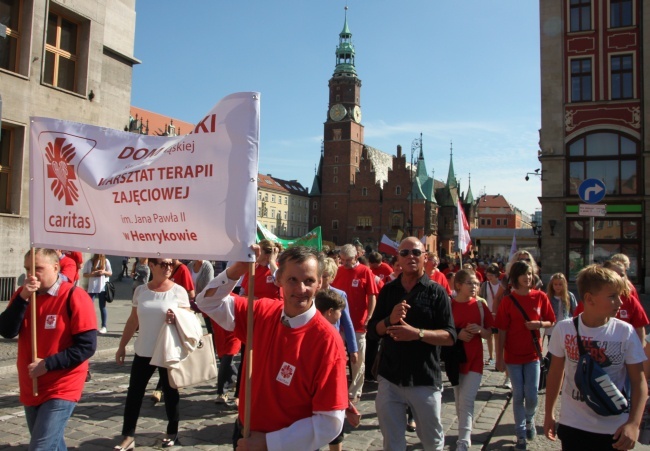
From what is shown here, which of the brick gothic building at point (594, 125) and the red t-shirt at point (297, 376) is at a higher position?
the brick gothic building at point (594, 125)

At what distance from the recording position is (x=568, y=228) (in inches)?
1053

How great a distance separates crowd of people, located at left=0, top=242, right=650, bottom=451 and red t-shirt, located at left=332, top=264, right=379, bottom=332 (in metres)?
1.52

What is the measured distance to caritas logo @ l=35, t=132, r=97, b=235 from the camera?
3910 millimetres

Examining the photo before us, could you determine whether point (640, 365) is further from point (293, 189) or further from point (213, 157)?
→ point (293, 189)

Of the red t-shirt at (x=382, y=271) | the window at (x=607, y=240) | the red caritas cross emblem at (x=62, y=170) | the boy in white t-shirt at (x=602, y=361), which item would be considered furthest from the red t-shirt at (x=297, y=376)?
the window at (x=607, y=240)

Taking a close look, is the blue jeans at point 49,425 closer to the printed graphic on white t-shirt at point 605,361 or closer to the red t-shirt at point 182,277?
the printed graphic on white t-shirt at point 605,361

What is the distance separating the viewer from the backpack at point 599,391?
3344mm

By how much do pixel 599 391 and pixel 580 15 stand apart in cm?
2834

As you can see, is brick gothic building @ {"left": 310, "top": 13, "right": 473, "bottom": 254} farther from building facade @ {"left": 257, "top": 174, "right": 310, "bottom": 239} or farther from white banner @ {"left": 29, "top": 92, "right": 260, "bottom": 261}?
white banner @ {"left": 29, "top": 92, "right": 260, "bottom": 261}

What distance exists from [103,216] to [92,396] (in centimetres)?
435

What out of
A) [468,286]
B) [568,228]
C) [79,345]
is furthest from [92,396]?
[568,228]

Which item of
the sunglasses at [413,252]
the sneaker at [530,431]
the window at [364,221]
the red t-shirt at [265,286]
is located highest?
the window at [364,221]

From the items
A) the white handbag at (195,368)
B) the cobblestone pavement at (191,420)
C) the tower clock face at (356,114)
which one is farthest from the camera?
the tower clock face at (356,114)

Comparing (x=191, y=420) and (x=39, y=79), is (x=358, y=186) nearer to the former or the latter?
(x=39, y=79)
